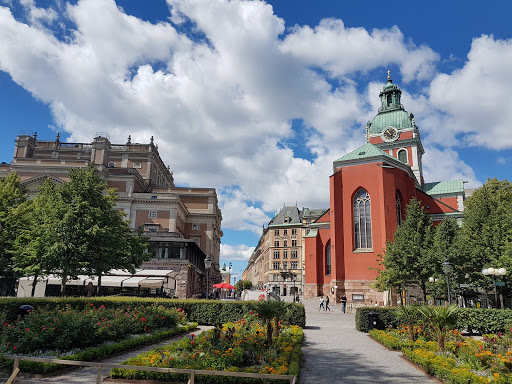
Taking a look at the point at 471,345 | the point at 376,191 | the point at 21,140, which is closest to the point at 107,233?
the point at 471,345

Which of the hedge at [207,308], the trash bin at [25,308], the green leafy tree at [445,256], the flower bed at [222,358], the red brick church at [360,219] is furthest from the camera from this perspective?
the red brick church at [360,219]

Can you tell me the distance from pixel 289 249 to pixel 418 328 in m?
70.4

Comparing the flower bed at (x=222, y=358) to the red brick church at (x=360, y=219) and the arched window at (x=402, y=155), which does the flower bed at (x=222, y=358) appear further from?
the arched window at (x=402, y=155)

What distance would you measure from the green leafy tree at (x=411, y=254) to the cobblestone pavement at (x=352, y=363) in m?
12.5

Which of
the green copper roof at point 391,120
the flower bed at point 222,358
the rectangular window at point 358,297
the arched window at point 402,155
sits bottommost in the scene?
the flower bed at point 222,358

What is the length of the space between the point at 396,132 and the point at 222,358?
2317 inches

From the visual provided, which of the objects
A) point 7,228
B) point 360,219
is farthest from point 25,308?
point 360,219

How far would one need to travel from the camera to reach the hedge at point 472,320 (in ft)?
55.9

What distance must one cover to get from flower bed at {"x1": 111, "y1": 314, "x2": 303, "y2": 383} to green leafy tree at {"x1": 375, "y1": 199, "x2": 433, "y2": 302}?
1896cm

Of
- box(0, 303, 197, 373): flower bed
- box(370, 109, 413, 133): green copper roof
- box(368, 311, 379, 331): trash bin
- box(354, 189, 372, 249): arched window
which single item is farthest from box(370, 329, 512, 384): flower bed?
box(370, 109, 413, 133): green copper roof

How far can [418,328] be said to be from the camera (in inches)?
580

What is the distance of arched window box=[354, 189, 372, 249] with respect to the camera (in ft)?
128

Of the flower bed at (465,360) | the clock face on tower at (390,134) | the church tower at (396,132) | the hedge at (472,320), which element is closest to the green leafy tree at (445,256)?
the hedge at (472,320)

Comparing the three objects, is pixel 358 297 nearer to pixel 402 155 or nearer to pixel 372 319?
pixel 372 319
